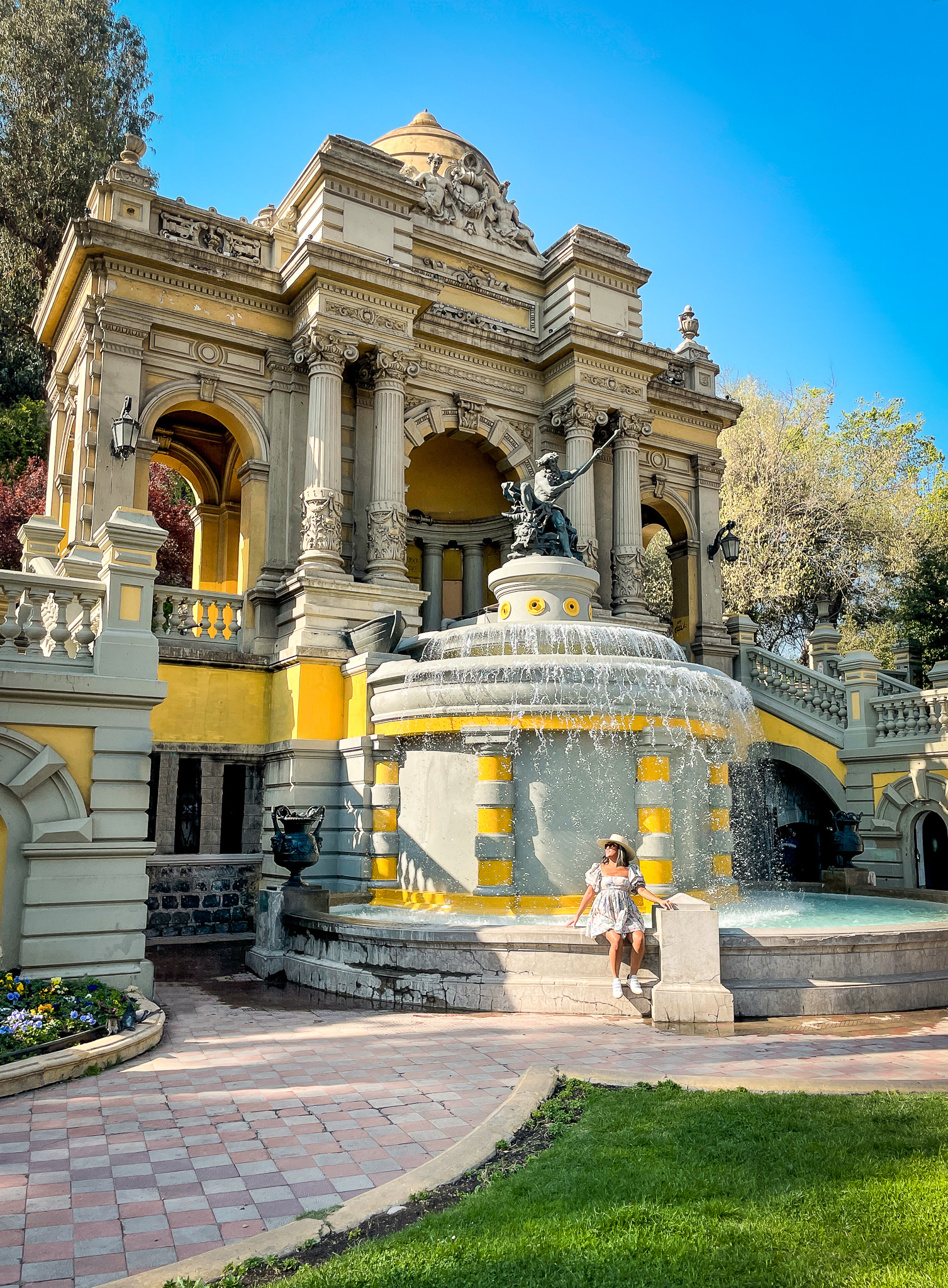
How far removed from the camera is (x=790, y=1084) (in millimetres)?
6250

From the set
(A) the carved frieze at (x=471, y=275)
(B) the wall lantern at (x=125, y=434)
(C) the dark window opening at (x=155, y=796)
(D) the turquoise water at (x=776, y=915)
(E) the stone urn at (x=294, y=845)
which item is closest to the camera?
(D) the turquoise water at (x=776, y=915)

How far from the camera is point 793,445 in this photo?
119 ft

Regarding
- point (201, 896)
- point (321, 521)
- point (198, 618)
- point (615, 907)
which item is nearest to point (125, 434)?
point (198, 618)

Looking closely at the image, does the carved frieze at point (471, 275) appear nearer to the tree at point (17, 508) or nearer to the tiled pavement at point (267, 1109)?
the tree at point (17, 508)

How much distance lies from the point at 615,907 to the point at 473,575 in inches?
694

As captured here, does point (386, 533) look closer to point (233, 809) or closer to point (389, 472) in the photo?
point (389, 472)

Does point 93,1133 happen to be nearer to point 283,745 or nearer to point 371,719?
point 371,719

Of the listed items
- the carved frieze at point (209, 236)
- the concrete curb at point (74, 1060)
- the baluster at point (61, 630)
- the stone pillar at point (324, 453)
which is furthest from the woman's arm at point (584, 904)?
the carved frieze at point (209, 236)

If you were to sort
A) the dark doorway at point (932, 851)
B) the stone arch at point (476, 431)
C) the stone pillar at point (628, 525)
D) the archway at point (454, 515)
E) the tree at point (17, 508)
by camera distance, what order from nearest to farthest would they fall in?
the dark doorway at point (932, 851)
the stone arch at point (476, 431)
the stone pillar at point (628, 525)
the tree at point (17, 508)
the archway at point (454, 515)

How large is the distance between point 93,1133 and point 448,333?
20.1 metres

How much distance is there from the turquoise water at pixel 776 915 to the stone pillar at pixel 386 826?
44 centimetres

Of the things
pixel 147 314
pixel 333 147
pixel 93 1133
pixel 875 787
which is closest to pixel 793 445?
pixel 875 787

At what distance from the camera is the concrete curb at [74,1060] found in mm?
6469

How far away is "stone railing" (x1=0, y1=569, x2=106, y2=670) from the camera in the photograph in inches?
357
